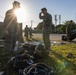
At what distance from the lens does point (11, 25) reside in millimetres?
11523

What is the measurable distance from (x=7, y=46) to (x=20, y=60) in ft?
12.2

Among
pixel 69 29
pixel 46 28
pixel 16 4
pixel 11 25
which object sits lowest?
pixel 69 29

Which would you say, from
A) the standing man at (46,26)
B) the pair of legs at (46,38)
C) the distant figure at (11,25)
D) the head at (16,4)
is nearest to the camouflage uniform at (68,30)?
the standing man at (46,26)

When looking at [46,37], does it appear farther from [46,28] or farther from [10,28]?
[10,28]

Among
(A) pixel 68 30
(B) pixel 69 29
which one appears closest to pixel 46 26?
(A) pixel 68 30

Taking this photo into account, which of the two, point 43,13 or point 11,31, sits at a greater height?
point 43,13

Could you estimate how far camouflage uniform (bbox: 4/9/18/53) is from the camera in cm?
1129

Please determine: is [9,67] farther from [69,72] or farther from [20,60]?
[69,72]

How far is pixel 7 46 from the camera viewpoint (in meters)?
11.6

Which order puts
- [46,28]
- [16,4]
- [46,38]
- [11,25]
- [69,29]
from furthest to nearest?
[69,29] < [46,28] < [46,38] < [11,25] < [16,4]

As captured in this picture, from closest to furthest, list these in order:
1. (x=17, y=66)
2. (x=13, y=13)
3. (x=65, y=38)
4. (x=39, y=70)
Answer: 1. (x=39, y=70)
2. (x=17, y=66)
3. (x=13, y=13)
4. (x=65, y=38)

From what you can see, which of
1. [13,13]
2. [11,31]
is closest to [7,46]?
[11,31]

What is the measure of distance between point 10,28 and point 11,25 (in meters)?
0.15

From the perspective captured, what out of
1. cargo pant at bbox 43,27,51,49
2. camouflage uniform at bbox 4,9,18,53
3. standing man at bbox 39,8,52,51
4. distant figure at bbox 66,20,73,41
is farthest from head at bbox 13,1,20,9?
distant figure at bbox 66,20,73,41
